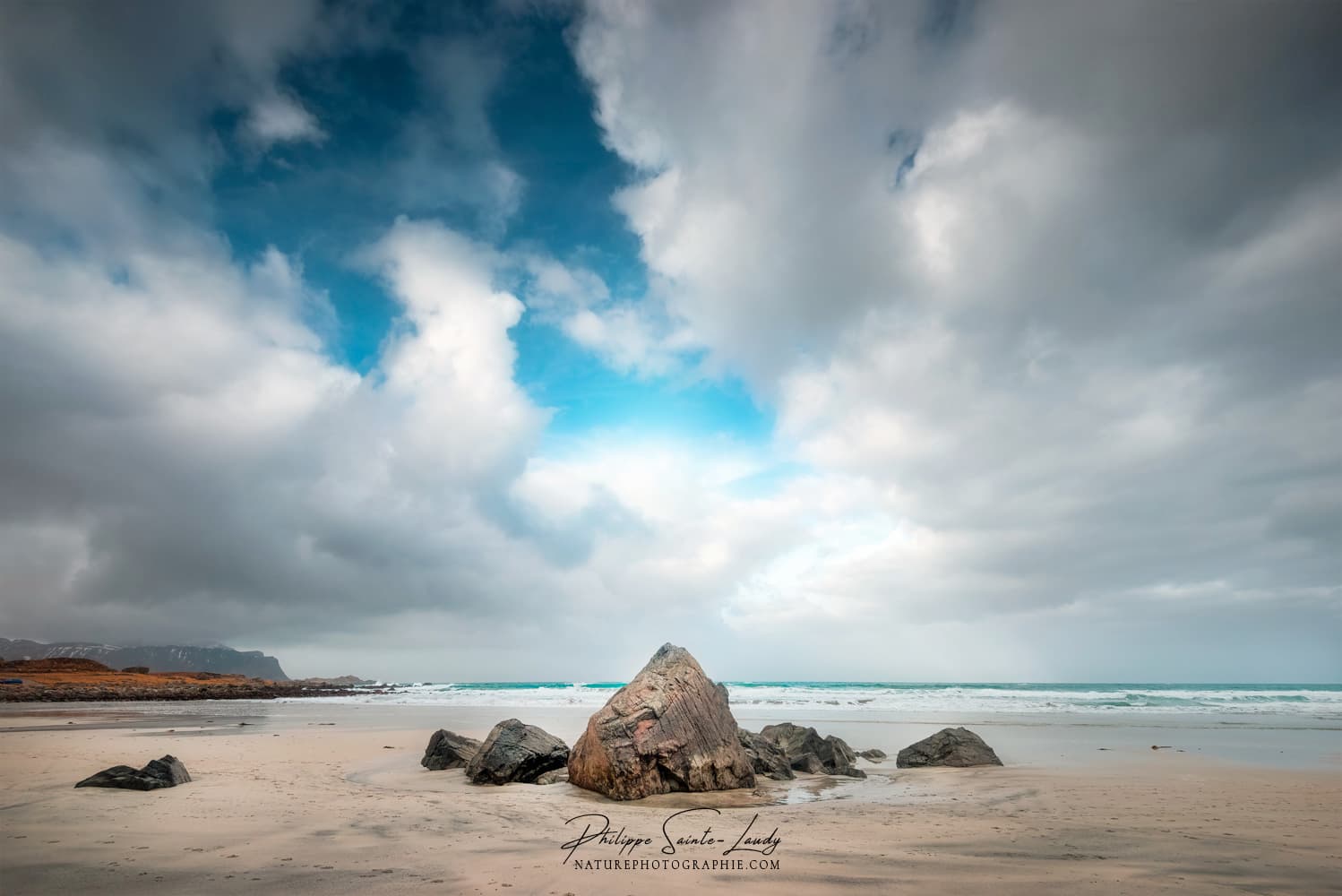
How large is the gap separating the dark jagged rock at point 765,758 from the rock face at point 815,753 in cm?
54

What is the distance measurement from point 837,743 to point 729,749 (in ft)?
13.7

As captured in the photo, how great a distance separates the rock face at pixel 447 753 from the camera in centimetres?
1248

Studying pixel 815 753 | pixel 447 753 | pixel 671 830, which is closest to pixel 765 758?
pixel 815 753

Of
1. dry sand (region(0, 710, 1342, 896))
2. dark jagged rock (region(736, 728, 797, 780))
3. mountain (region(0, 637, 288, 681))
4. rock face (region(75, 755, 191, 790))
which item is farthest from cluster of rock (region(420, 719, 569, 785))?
mountain (region(0, 637, 288, 681))

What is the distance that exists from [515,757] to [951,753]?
9.15 meters

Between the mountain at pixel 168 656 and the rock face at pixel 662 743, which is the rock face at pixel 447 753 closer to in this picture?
the rock face at pixel 662 743

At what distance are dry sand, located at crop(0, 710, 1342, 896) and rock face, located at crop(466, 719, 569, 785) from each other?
1.91 feet

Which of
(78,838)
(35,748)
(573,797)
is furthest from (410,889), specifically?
(35,748)

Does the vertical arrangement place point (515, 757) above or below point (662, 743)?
below

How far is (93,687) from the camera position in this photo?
43938 mm

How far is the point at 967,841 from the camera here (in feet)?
22.0

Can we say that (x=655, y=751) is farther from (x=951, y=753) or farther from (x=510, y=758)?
(x=951, y=753)
